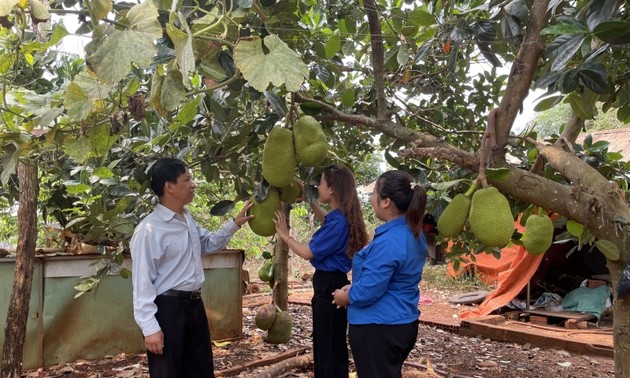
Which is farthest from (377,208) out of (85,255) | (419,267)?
(85,255)

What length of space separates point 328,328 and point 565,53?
1.80m

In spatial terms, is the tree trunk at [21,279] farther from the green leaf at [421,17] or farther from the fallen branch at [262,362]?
the green leaf at [421,17]

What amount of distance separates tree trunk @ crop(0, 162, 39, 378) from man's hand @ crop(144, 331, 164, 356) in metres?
1.31

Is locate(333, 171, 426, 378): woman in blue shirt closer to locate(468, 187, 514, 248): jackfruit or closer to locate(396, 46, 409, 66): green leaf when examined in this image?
locate(468, 187, 514, 248): jackfruit

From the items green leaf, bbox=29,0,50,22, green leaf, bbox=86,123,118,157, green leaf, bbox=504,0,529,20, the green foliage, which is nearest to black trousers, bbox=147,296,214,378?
green leaf, bbox=86,123,118,157

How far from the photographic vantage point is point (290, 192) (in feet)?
7.86

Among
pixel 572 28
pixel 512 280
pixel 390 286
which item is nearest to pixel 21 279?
pixel 390 286

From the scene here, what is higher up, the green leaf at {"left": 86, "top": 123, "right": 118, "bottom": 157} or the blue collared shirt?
the green leaf at {"left": 86, "top": 123, "right": 118, "bottom": 157}

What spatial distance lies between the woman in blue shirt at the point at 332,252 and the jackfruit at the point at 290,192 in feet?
0.32

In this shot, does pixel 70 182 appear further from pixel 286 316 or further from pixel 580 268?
pixel 580 268

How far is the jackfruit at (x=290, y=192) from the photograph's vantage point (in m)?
2.38

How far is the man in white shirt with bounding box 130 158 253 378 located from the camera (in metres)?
2.25

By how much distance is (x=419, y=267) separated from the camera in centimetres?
220

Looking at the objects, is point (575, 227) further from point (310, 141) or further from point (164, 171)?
point (164, 171)
